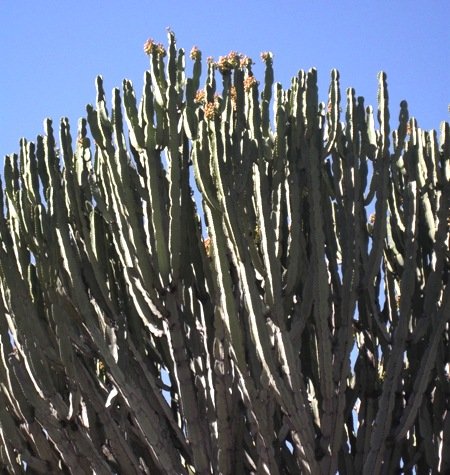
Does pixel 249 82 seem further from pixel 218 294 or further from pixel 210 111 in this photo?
pixel 218 294

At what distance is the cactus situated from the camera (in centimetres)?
516

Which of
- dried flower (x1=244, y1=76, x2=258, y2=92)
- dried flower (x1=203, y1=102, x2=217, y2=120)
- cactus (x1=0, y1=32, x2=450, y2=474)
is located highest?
dried flower (x1=244, y1=76, x2=258, y2=92)

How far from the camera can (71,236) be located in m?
5.75

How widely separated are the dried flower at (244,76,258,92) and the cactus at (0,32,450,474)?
0.10 ft

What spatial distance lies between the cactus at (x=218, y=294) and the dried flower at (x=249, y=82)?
0.10 ft

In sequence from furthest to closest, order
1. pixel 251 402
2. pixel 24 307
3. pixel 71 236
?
pixel 71 236
pixel 24 307
pixel 251 402

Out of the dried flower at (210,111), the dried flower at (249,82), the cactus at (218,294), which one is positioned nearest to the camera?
the cactus at (218,294)

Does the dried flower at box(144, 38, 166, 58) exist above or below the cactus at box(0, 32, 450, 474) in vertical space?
above

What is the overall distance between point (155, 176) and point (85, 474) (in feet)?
4.86

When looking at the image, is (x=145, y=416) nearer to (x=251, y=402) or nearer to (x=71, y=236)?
(x=251, y=402)

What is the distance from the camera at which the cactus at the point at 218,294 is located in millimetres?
5164

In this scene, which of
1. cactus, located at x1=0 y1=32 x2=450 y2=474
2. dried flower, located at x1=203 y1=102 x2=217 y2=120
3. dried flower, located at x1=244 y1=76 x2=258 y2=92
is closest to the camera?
cactus, located at x1=0 y1=32 x2=450 y2=474

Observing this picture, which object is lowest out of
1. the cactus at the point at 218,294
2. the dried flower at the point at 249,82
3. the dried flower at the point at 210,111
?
the cactus at the point at 218,294

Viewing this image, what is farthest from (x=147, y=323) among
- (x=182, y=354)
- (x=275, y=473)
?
(x=275, y=473)
